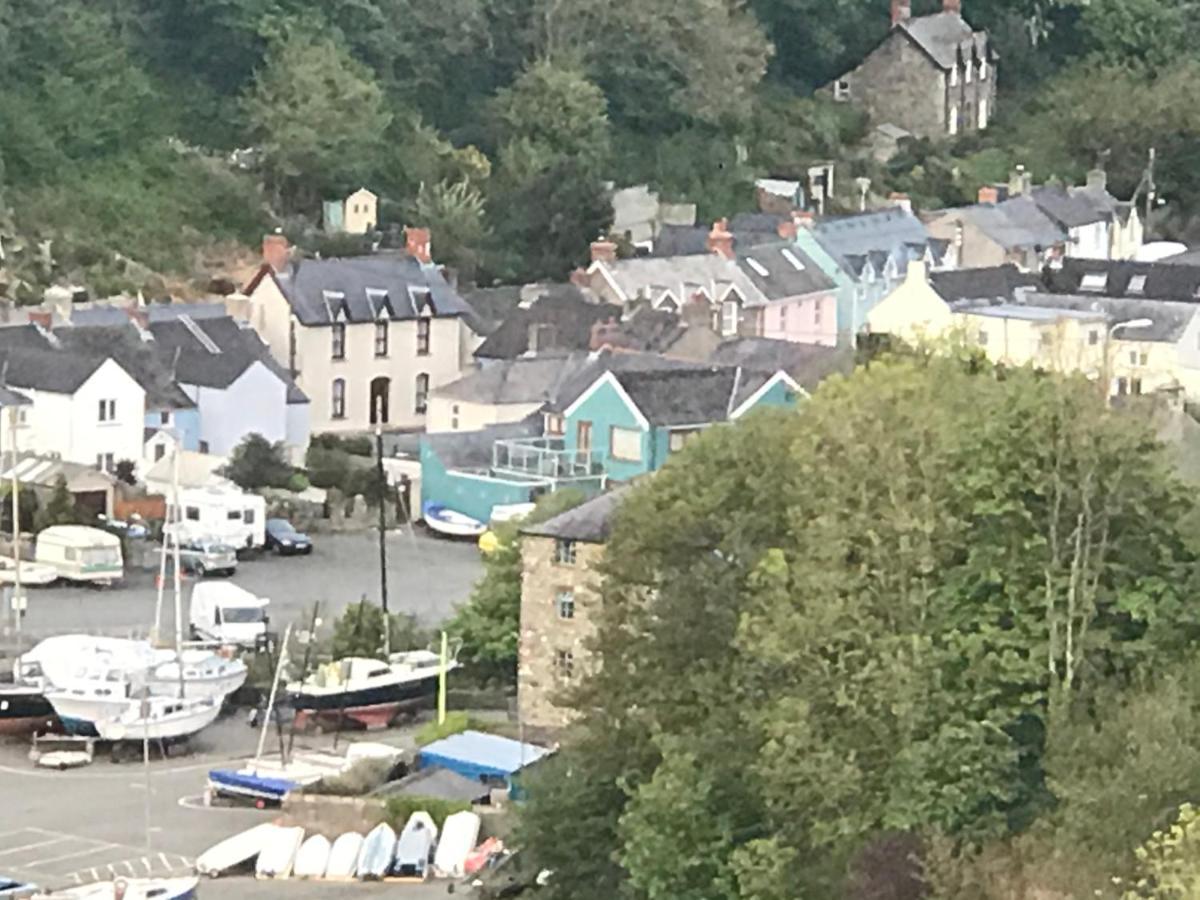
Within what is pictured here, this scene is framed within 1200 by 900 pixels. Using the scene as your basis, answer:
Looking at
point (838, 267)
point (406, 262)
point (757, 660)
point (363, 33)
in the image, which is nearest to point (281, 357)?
point (406, 262)

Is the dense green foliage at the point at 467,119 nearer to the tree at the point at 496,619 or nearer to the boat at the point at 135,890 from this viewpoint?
A: the tree at the point at 496,619

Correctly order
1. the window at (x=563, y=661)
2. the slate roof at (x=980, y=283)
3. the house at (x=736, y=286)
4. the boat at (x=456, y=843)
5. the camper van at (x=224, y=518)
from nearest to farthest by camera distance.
Result: the boat at (x=456, y=843) < the window at (x=563, y=661) < the camper van at (x=224, y=518) < the slate roof at (x=980, y=283) < the house at (x=736, y=286)

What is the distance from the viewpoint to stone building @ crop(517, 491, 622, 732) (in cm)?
2912

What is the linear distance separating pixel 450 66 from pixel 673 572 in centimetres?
4266

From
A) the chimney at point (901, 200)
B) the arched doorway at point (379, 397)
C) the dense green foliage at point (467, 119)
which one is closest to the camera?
the arched doorway at point (379, 397)

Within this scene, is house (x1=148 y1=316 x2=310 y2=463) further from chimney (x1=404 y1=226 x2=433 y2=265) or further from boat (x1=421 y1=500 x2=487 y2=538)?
chimney (x1=404 y1=226 x2=433 y2=265)

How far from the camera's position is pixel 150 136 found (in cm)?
5816

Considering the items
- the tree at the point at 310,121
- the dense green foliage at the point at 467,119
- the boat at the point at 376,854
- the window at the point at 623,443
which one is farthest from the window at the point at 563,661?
the tree at the point at 310,121

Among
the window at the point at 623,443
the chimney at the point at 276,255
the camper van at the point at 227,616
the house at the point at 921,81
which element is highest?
the house at the point at 921,81

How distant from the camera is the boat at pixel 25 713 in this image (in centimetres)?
3119

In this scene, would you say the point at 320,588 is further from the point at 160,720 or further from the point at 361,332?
Answer: the point at 361,332

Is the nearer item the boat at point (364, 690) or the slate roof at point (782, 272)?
the boat at point (364, 690)

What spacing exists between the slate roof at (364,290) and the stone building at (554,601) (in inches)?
699

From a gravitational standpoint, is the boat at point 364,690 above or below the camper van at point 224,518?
below
